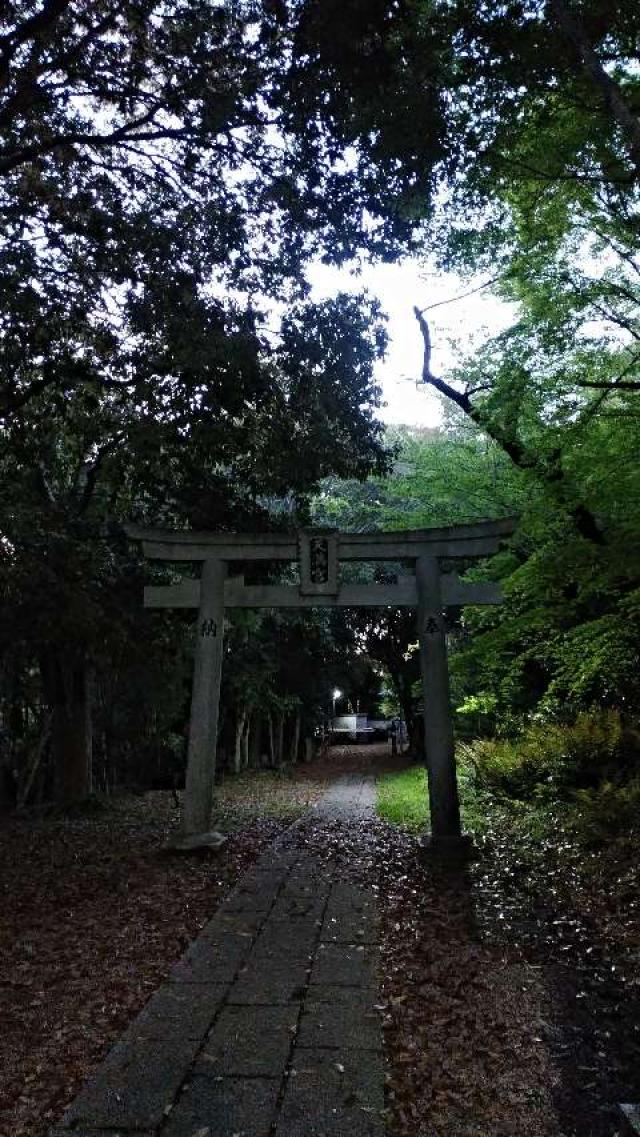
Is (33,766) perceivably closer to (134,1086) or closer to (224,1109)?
(134,1086)

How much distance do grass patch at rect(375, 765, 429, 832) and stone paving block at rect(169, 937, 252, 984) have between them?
18.3ft

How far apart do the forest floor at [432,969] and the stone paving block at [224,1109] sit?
553 millimetres

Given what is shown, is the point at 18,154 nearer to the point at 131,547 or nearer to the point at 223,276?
the point at 223,276

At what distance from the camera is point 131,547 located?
11.2 metres

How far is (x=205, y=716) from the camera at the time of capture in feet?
29.9

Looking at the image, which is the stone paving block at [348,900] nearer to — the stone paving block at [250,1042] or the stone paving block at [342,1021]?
the stone paving block at [342,1021]

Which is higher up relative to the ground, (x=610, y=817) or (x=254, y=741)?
(x=610, y=817)

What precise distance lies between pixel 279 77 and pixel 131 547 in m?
6.66

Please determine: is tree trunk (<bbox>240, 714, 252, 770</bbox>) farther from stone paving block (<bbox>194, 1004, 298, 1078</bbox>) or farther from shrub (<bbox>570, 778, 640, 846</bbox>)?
stone paving block (<bbox>194, 1004, 298, 1078</bbox>)

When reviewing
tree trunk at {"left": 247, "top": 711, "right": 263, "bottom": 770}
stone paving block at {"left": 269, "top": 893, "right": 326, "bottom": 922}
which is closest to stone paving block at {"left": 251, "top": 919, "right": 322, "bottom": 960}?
stone paving block at {"left": 269, "top": 893, "right": 326, "bottom": 922}

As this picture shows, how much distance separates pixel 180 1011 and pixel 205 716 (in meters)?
5.07

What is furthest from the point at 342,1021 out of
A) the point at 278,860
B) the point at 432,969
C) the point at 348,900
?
the point at 278,860

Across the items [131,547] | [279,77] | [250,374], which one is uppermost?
[279,77]

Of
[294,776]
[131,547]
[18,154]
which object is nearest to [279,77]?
[18,154]
